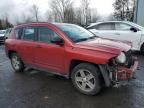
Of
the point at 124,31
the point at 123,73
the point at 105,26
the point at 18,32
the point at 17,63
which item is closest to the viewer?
the point at 123,73

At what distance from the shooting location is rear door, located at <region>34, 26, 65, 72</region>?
466 centimetres

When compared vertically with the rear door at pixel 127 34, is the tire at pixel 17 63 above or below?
below

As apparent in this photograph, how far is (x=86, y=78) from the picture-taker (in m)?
4.23

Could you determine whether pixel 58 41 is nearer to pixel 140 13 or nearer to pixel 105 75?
pixel 105 75

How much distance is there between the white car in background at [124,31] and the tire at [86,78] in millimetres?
4608

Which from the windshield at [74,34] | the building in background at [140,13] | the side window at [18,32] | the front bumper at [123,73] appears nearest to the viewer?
the front bumper at [123,73]

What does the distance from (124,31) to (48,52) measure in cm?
474

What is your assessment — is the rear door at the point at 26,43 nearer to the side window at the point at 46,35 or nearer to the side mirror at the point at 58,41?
the side window at the point at 46,35

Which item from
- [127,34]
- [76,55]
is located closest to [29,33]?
[76,55]

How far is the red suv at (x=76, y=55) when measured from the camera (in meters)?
3.86

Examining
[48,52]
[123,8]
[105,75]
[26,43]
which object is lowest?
[105,75]

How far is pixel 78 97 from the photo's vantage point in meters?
4.17

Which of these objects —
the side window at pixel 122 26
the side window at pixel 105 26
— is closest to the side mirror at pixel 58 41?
the side window at pixel 122 26

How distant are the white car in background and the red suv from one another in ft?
12.0
